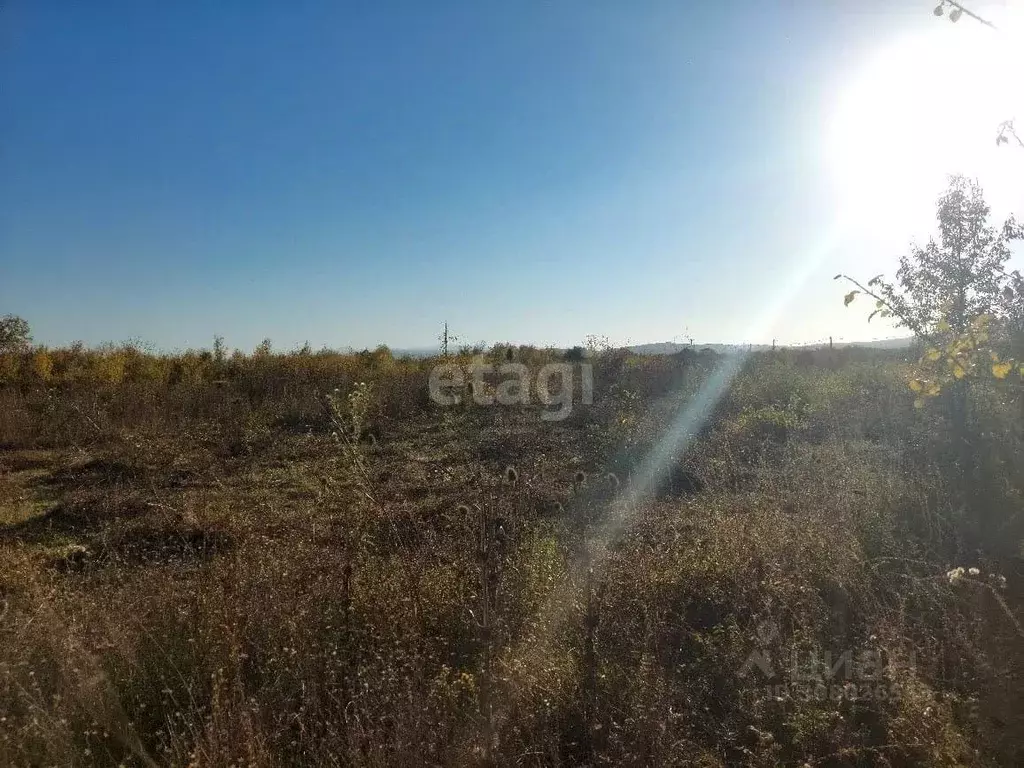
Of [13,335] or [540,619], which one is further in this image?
[13,335]

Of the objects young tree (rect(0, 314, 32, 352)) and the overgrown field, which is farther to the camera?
young tree (rect(0, 314, 32, 352))

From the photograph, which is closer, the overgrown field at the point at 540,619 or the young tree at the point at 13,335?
the overgrown field at the point at 540,619

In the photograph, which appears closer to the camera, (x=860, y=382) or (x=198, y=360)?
(x=860, y=382)

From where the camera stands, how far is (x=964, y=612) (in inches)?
122

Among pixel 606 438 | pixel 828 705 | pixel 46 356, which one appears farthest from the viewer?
pixel 46 356

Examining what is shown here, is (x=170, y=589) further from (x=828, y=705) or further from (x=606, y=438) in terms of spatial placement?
(x=606, y=438)

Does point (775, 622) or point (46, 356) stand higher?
point (46, 356)

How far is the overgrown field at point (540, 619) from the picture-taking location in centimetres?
222

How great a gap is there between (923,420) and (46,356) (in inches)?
653

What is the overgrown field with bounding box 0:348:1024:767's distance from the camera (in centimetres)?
222

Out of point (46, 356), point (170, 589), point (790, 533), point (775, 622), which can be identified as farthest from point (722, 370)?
point (46, 356)

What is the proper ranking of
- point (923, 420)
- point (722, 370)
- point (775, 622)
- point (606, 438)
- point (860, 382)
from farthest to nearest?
point (722, 370)
point (860, 382)
point (606, 438)
point (923, 420)
point (775, 622)

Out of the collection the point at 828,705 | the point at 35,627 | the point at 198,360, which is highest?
the point at 198,360

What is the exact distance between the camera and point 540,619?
9.85ft
